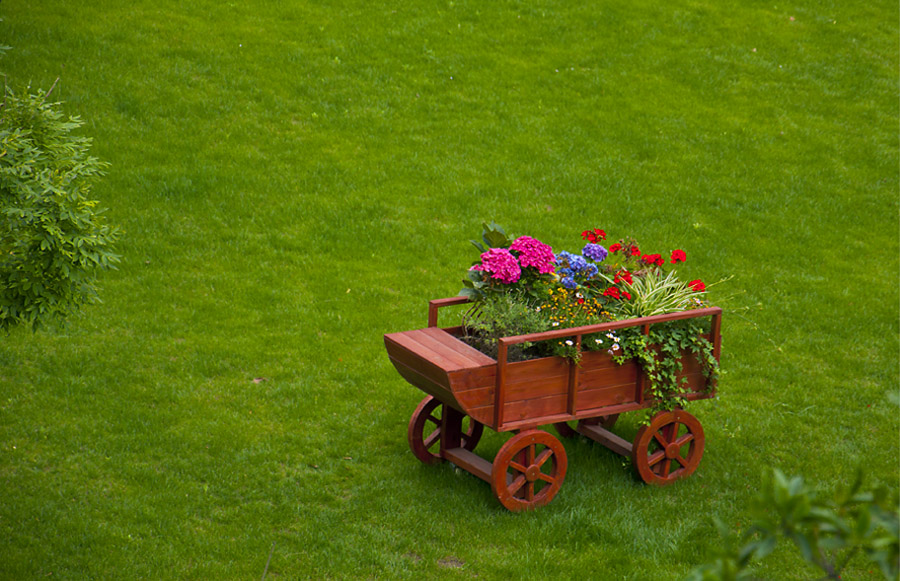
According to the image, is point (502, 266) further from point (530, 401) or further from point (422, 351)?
point (530, 401)

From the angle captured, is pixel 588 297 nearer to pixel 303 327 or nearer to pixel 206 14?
pixel 303 327

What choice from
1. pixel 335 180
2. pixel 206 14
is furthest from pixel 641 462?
pixel 206 14

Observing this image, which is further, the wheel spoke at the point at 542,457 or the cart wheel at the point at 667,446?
the cart wheel at the point at 667,446

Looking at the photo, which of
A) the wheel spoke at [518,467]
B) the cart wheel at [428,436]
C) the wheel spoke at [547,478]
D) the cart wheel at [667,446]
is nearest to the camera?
the wheel spoke at [518,467]

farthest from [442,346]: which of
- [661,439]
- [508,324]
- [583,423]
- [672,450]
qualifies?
[672,450]

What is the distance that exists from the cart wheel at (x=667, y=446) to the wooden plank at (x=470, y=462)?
1.05 m

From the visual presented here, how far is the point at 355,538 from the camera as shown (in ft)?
18.0

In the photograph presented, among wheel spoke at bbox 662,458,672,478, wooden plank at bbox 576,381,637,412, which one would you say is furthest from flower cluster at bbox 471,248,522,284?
wheel spoke at bbox 662,458,672,478

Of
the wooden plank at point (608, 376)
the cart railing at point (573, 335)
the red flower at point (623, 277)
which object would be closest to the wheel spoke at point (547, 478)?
the cart railing at point (573, 335)

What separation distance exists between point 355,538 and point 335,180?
5.58 m

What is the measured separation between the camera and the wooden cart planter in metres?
5.44

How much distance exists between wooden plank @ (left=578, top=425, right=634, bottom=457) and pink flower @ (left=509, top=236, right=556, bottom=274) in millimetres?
1416

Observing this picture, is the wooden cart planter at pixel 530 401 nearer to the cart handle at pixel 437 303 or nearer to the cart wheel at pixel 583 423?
the cart handle at pixel 437 303

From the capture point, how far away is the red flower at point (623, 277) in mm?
6219
